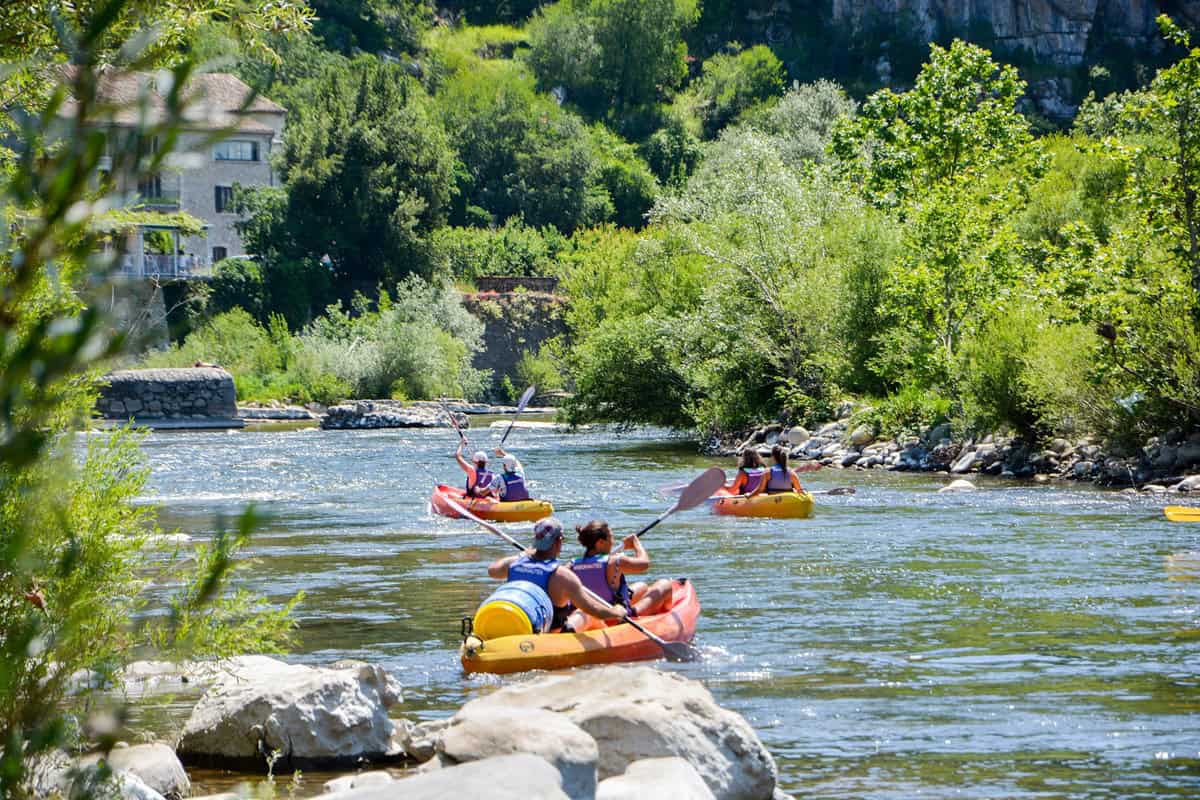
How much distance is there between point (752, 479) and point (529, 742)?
13280 mm

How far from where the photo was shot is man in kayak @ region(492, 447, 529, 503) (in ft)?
58.9

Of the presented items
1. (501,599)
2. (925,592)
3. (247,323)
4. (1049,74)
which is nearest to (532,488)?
(925,592)

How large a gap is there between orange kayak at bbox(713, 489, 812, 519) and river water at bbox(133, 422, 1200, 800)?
15cm

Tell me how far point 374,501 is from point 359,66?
5819cm

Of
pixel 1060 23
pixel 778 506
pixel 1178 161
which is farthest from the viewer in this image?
pixel 1060 23

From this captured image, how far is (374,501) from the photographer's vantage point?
21.2 metres

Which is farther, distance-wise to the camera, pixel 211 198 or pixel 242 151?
pixel 242 151

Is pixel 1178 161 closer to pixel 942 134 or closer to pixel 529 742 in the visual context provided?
pixel 942 134

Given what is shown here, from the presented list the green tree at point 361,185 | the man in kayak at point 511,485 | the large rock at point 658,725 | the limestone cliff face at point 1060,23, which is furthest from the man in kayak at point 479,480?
the limestone cliff face at point 1060,23

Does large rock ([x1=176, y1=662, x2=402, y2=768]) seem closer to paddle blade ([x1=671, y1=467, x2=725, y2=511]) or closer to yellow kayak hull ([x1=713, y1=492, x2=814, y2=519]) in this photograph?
paddle blade ([x1=671, y1=467, x2=725, y2=511])

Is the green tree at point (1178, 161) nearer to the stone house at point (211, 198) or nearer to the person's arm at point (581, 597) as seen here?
the person's arm at point (581, 597)

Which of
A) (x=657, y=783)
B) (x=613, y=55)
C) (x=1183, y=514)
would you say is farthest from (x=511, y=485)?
(x=613, y=55)

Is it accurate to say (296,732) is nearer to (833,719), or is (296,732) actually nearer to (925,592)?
(833,719)

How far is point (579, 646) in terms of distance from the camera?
948cm
